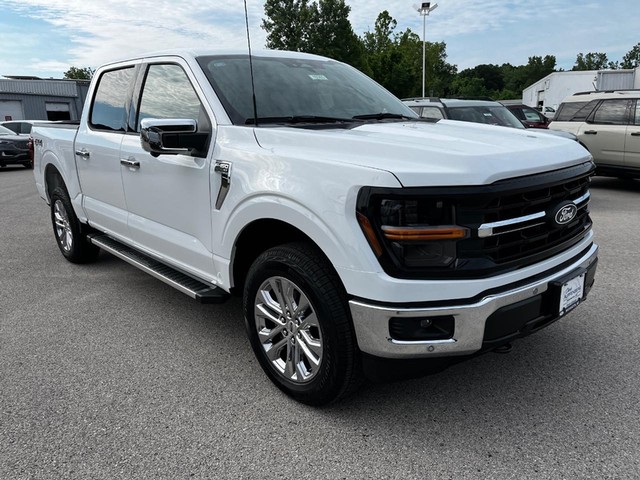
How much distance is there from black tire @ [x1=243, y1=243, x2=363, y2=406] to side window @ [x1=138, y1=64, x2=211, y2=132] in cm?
100

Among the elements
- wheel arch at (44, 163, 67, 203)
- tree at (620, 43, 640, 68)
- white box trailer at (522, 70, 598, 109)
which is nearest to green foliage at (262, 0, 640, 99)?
white box trailer at (522, 70, 598, 109)

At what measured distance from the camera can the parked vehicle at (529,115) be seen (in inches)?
502

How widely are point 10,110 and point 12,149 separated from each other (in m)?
25.5

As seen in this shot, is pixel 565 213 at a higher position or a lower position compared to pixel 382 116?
lower

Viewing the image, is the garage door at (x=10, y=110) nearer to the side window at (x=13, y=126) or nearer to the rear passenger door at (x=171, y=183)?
the side window at (x=13, y=126)

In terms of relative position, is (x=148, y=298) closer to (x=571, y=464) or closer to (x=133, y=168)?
(x=133, y=168)

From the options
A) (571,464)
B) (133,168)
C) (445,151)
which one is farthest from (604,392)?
(133,168)

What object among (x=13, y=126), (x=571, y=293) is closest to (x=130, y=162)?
(x=571, y=293)

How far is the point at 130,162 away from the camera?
3.87 meters

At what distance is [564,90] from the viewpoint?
51.8 meters

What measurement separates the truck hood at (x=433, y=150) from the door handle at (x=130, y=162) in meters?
1.25

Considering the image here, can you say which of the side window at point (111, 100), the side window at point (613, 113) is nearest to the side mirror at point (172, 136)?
the side window at point (111, 100)

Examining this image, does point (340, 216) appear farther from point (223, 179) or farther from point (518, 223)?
point (223, 179)

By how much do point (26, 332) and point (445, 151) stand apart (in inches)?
127
